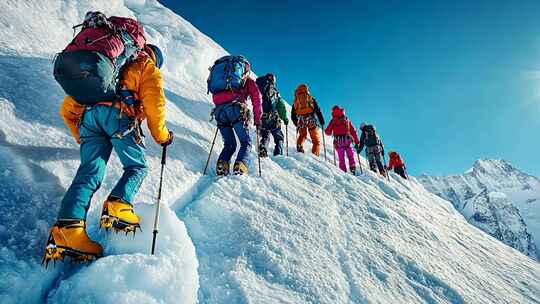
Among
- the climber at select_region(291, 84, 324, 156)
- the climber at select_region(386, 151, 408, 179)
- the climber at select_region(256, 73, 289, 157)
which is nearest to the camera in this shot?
the climber at select_region(256, 73, 289, 157)

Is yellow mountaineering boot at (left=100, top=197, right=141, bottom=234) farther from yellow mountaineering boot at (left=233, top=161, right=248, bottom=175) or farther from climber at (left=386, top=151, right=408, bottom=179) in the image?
climber at (left=386, top=151, right=408, bottom=179)

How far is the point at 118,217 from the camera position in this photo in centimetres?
269

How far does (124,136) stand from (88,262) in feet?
4.06

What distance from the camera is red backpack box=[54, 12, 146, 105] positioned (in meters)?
2.97

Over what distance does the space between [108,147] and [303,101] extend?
8.22 metres

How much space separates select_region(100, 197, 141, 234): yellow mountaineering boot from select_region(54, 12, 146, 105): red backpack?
1.06 m

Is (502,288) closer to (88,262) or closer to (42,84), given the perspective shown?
(88,262)

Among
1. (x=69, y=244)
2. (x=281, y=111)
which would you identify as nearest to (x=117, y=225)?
(x=69, y=244)

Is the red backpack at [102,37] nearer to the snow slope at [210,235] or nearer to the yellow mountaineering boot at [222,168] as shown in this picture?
the snow slope at [210,235]

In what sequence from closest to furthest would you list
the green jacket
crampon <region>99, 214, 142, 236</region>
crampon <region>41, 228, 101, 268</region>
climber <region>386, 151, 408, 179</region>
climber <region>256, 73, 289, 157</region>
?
1. crampon <region>41, 228, 101, 268</region>
2. crampon <region>99, 214, 142, 236</region>
3. climber <region>256, 73, 289, 157</region>
4. the green jacket
5. climber <region>386, 151, 408, 179</region>

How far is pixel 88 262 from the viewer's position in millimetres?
2551

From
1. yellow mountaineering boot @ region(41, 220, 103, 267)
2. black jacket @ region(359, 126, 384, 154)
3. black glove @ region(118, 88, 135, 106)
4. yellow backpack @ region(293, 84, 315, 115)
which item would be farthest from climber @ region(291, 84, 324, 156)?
yellow mountaineering boot @ region(41, 220, 103, 267)

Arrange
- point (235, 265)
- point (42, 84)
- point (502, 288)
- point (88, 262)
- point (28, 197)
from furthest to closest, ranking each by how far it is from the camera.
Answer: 1. point (502, 288)
2. point (42, 84)
3. point (235, 265)
4. point (28, 197)
5. point (88, 262)

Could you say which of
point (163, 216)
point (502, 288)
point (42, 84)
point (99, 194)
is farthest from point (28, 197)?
point (502, 288)
